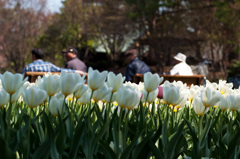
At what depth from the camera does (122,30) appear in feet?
104

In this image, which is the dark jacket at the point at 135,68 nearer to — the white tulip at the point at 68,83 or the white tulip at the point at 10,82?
the white tulip at the point at 68,83

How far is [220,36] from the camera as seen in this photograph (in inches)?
902

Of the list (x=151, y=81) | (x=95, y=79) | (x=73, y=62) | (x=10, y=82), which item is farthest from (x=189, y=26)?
(x=10, y=82)

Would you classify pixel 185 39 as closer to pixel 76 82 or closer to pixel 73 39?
pixel 73 39

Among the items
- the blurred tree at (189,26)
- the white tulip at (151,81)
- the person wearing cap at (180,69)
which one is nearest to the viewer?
the white tulip at (151,81)

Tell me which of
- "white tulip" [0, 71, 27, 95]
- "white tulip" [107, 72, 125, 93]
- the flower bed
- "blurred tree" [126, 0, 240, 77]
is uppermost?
"blurred tree" [126, 0, 240, 77]

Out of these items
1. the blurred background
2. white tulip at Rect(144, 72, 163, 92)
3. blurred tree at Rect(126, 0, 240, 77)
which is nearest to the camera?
white tulip at Rect(144, 72, 163, 92)

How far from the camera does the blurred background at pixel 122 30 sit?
23484mm

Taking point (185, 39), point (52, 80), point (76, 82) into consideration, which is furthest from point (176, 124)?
point (185, 39)

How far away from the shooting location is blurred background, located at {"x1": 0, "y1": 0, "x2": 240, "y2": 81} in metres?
23.5

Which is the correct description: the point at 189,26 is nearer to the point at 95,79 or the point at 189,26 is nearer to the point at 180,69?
the point at 180,69

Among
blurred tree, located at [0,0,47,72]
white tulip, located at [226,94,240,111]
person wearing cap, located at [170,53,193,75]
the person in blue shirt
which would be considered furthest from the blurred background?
white tulip, located at [226,94,240,111]

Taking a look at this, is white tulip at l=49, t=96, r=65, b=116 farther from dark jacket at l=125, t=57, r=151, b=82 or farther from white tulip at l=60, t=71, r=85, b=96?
dark jacket at l=125, t=57, r=151, b=82

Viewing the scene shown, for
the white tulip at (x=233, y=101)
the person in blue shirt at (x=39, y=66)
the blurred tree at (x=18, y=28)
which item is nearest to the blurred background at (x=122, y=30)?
the blurred tree at (x=18, y=28)
